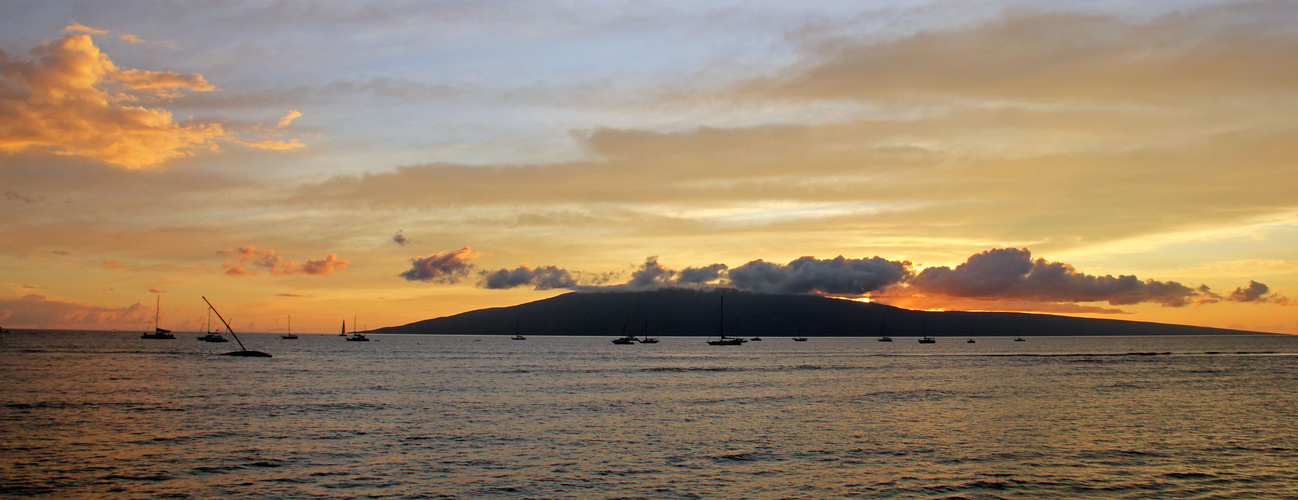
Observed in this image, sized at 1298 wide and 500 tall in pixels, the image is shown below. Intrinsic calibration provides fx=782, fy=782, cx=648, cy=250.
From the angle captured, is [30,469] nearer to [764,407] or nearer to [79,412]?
[79,412]

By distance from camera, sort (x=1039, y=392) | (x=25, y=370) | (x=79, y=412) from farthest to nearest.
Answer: (x=25, y=370) → (x=1039, y=392) → (x=79, y=412)

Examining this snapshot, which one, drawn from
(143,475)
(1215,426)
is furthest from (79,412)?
(1215,426)

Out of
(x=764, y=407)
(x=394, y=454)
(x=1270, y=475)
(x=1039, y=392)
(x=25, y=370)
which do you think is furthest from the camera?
(x=25, y=370)

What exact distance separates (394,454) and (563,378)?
59923 millimetres

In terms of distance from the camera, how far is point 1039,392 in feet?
263

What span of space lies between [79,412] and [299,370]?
57.4 metres

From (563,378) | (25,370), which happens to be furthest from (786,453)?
(25,370)

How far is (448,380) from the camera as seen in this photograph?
96312 mm

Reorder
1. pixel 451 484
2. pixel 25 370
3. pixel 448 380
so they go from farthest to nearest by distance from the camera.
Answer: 1. pixel 25 370
2. pixel 448 380
3. pixel 451 484

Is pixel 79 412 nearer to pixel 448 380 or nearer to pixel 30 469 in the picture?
pixel 30 469

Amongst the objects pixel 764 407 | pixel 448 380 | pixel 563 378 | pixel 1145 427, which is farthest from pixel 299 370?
pixel 1145 427

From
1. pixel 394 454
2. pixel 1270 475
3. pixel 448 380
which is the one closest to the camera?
pixel 1270 475

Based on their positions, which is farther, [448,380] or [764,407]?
[448,380]

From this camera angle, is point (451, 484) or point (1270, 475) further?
point (1270, 475)
